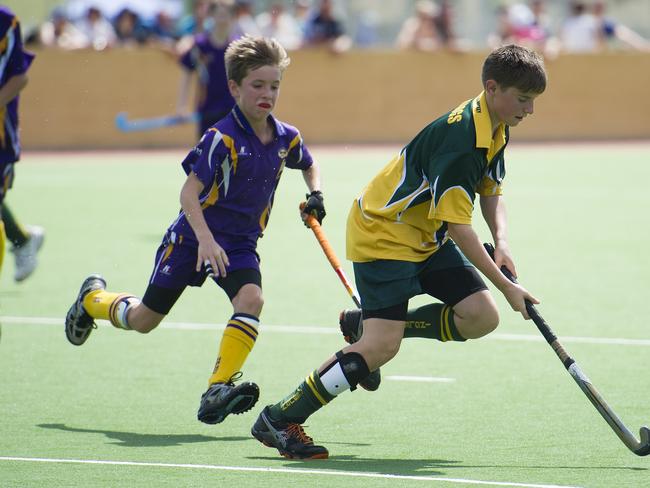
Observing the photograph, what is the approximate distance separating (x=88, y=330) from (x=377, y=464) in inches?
80.4

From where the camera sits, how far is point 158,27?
878 inches

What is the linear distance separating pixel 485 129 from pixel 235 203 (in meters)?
1.23

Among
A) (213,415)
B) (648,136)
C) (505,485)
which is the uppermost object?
(505,485)

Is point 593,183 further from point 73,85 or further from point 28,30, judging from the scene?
point 28,30

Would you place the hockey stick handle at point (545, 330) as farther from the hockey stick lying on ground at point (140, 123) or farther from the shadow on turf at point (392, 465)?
the hockey stick lying on ground at point (140, 123)

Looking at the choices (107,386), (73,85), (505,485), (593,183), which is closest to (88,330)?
(107,386)

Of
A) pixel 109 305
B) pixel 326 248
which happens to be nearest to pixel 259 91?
pixel 326 248

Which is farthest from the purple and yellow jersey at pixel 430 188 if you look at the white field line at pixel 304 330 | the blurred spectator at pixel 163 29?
the blurred spectator at pixel 163 29

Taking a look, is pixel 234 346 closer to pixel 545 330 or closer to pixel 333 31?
pixel 545 330

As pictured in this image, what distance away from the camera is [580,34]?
858 inches

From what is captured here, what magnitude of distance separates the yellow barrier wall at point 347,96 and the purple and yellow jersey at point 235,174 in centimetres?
1425

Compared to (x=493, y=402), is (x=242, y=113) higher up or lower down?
higher up

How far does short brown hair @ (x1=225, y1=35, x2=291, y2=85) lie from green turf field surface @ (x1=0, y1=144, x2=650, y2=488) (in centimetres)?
147

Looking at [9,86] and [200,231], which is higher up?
[200,231]
